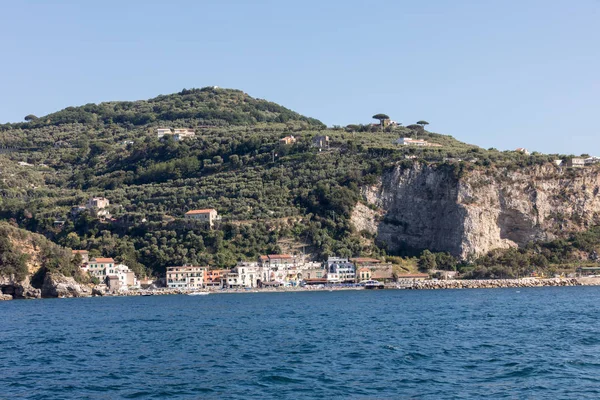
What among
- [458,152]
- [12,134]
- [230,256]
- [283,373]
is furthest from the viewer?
[12,134]

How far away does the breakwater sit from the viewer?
7084 cm

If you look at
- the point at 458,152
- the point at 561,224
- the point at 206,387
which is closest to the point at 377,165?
the point at 458,152

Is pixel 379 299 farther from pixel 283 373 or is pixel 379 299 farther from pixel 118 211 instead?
pixel 118 211

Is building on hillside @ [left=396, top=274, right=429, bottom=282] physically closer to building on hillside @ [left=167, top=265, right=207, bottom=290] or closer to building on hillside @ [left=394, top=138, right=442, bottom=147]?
building on hillside @ [left=167, top=265, right=207, bottom=290]

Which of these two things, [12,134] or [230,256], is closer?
[230,256]

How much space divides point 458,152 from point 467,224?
20.4 meters

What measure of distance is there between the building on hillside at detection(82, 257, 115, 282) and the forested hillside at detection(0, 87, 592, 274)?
2679mm

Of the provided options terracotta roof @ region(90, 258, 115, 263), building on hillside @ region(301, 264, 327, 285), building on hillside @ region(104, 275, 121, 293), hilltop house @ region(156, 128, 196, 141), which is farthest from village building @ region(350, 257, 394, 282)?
hilltop house @ region(156, 128, 196, 141)

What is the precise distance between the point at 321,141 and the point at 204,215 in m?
28.0

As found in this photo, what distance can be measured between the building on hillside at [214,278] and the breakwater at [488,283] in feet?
55.5

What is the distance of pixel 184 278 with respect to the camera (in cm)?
7194

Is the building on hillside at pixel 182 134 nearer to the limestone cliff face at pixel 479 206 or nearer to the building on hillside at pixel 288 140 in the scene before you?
the building on hillside at pixel 288 140

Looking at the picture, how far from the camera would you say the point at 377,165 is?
87.3 metres

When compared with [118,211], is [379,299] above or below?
below
